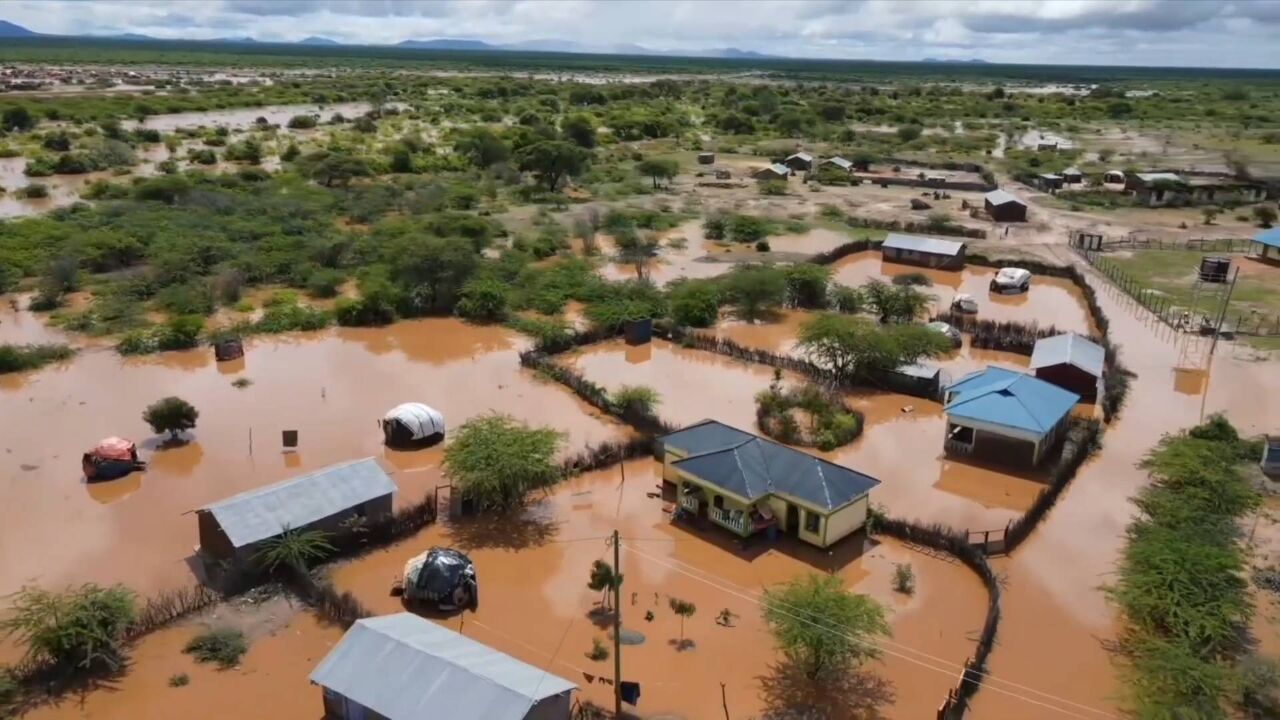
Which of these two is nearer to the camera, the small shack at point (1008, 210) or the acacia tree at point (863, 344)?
the acacia tree at point (863, 344)

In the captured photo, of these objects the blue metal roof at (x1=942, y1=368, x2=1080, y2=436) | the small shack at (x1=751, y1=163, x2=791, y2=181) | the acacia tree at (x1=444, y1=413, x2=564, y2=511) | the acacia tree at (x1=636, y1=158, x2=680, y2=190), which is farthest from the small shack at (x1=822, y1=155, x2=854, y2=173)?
the acacia tree at (x1=444, y1=413, x2=564, y2=511)

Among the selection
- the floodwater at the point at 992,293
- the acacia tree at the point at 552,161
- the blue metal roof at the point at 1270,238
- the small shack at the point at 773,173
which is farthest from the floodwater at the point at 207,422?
the blue metal roof at the point at 1270,238

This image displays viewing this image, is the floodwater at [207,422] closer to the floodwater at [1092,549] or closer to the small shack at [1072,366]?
the floodwater at [1092,549]

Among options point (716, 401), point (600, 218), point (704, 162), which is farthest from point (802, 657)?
point (704, 162)

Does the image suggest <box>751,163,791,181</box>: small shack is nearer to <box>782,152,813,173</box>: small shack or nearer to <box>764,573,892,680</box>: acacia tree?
<box>782,152,813,173</box>: small shack

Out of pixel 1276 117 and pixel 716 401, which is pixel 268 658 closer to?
pixel 716 401

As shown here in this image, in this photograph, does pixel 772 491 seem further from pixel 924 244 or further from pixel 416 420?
pixel 924 244
